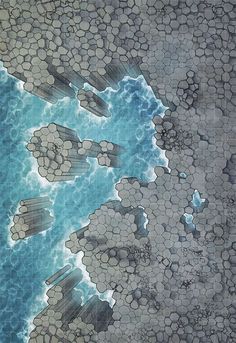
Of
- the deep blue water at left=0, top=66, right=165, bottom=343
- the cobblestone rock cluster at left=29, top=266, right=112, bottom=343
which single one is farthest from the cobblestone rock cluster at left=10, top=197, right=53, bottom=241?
the cobblestone rock cluster at left=29, top=266, right=112, bottom=343

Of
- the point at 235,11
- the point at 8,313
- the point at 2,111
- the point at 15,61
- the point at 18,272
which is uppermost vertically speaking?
the point at 235,11

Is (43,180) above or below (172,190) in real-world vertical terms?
below

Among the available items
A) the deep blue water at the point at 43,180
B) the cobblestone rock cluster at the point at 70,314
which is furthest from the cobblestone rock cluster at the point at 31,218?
the cobblestone rock cluster at the point at 70,314

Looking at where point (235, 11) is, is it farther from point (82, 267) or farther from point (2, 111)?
point (82, 267)

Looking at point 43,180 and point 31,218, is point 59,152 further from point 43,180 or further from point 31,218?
point 31,218

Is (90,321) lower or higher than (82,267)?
lower

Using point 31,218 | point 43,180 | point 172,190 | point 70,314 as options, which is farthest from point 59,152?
point 70,314

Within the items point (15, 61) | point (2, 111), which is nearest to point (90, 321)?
point (2, 111)

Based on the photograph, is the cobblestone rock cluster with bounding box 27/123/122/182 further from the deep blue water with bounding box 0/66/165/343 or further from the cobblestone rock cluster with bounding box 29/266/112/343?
the cobblestone rock cluster with bounding box 29/266/112/343
